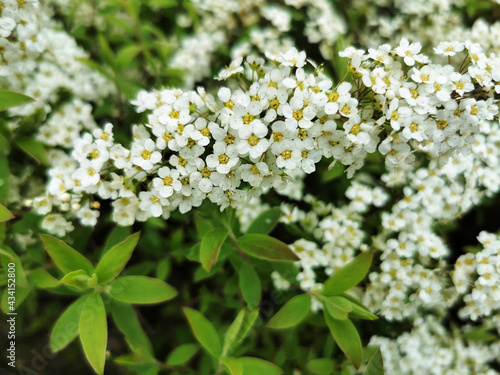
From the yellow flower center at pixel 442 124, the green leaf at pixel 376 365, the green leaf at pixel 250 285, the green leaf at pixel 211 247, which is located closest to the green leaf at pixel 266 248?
the green leaf at pixel 211 247

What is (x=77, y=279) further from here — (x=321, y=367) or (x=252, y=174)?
(x=321, y=367)

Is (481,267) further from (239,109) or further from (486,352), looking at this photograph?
(239,109)

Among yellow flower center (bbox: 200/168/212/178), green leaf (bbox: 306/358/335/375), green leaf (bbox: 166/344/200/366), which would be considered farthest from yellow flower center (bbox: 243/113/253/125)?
green leaf (bbox: 166/344/200/366)

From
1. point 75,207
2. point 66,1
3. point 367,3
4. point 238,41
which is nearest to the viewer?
point 75,207

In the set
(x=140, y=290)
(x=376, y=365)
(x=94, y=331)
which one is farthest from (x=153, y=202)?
(x=376, y=365)

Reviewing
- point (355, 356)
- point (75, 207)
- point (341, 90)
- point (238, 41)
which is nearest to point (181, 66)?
point (238, 41)

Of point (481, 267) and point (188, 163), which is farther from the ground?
point (188, 163)

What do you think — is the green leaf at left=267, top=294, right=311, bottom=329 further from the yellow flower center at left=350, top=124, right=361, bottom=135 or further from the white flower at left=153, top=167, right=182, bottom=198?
the yellow flower center at left=350, top=124, right=361, bottom=135
